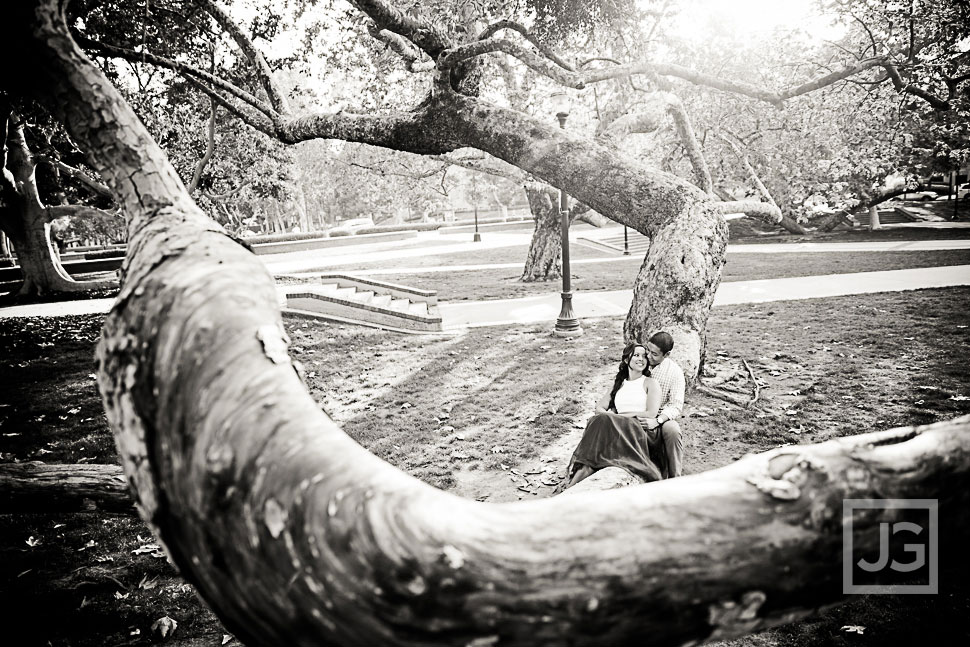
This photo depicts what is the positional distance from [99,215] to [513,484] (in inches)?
747

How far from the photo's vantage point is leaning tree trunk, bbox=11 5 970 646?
1.04 metres

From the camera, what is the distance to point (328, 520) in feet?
3.48

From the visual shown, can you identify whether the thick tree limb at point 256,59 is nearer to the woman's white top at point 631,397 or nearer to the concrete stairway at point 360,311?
the concrete stairway at point 360,311

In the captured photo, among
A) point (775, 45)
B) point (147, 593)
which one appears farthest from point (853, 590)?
point (775, 45)

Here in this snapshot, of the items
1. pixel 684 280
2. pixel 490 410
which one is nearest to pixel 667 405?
pixel 684 280

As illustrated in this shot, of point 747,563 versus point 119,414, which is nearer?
point 747,563

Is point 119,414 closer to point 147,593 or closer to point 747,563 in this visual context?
point 747,563

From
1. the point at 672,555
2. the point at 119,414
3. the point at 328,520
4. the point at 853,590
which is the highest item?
the point at 119,414

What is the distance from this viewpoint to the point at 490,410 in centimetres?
810

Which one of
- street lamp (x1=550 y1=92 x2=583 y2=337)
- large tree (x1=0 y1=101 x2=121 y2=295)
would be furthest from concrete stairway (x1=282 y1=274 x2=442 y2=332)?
large tree (x1=0 y1=101 x2=121 y2=295)

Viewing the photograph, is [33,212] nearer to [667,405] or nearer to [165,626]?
[165,626]

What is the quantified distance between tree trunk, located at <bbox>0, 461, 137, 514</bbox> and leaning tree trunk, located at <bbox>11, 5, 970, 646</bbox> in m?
2.79

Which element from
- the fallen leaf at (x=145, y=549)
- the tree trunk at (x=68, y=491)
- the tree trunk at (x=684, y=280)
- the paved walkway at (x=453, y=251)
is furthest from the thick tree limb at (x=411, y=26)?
the paved walkway at (x=453, y=251)

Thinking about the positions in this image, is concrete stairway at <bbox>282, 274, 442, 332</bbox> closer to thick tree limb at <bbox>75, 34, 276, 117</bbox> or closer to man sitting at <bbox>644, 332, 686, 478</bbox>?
thick tree limb at <bbox>75, 34, 276, 117</bbox>
